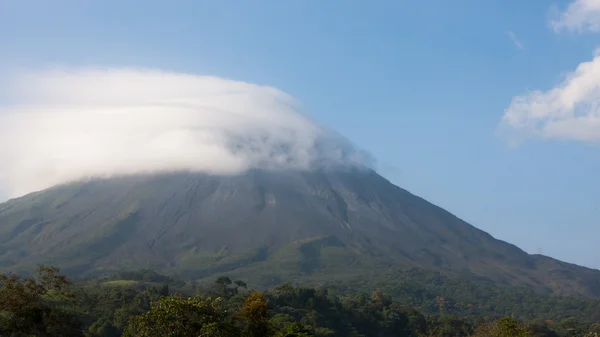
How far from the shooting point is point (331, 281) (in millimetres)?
138250

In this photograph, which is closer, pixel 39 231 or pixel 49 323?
pixel 49 323

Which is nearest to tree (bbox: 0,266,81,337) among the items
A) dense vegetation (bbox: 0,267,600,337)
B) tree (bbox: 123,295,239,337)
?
dense vegetation (bbox: 0,267,600,337)

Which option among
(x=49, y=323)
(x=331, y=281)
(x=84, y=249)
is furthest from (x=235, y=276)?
(x=49, y=323)

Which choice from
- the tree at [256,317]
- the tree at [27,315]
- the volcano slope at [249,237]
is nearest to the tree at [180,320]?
the tree at [256,317]

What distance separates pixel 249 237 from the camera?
167000 mm

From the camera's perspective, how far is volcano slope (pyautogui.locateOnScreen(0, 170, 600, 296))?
148 m

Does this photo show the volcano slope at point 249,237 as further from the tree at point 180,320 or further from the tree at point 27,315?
the tree at point 180,320

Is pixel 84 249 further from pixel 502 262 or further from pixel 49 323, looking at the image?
pixel 49 323

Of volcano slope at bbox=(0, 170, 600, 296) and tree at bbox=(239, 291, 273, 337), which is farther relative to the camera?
volcano slope at bbox=(0, 170, 600, 296)

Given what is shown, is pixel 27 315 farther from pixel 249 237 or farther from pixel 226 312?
pixel 249 237

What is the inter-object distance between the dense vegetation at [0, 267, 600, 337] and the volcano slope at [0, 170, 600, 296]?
956 inches

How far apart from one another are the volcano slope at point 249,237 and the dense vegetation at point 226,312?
24.3 meters

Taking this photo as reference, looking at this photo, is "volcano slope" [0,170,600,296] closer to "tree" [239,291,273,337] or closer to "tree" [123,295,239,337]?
"tree" [239,291,273,337]

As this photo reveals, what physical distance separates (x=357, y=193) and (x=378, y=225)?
2111 centimetres
